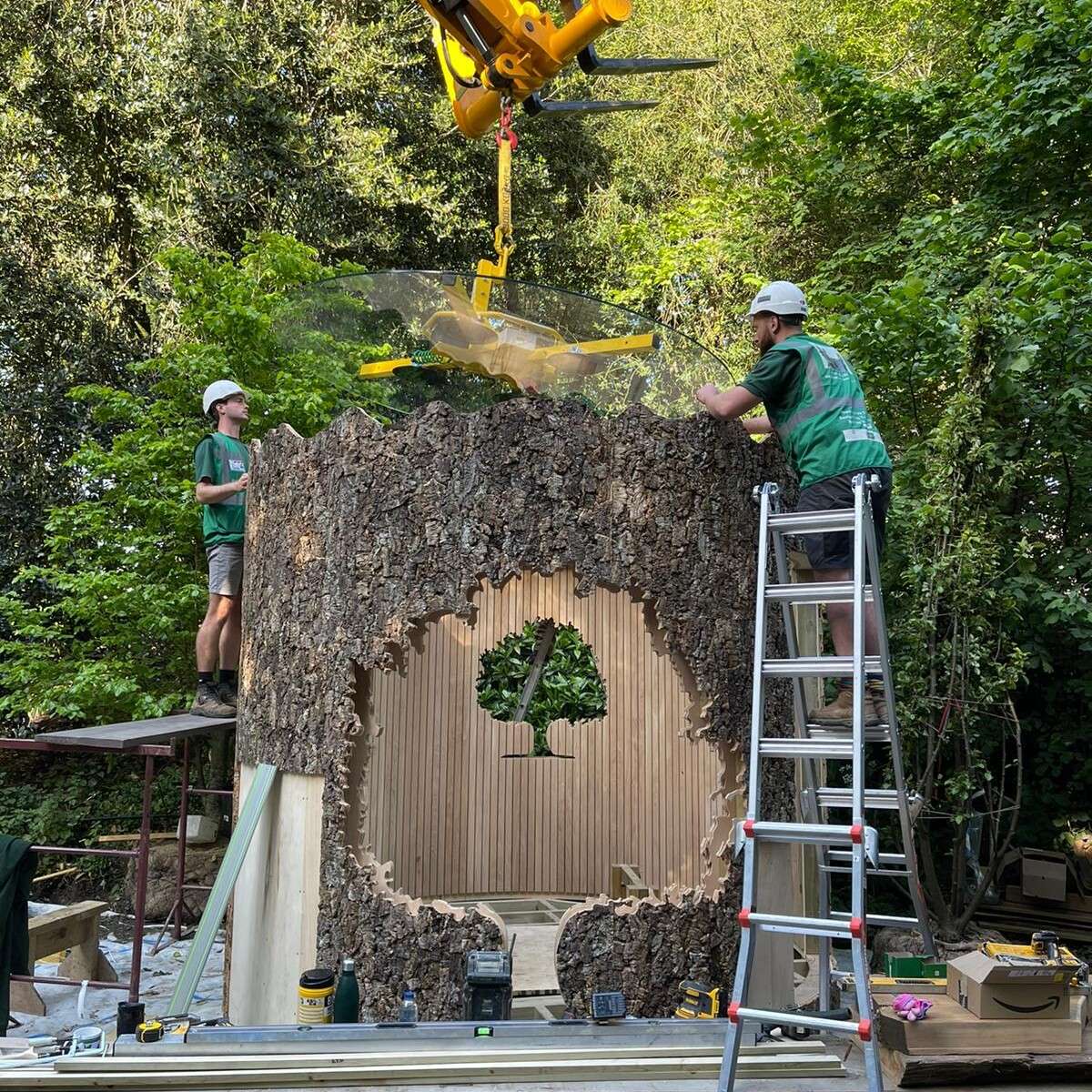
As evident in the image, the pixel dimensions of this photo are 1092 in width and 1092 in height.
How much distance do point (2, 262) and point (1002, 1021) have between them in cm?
1192

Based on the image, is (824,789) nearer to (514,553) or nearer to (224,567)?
(514,553)

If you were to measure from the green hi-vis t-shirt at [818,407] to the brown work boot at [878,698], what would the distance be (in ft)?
2.50

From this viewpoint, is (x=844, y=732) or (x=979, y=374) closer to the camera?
(x=844, y=732)

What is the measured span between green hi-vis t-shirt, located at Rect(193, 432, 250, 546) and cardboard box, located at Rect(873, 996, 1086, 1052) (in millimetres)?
3849

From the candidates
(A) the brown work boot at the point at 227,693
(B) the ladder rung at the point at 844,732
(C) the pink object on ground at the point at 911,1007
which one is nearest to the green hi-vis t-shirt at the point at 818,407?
(B) the ladder rung at the point at 844,732

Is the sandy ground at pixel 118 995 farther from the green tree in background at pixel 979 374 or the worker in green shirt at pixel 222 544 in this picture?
the green tree in background at pixel 979 374

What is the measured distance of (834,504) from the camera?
143 inches

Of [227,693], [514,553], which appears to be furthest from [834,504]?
[227,693]

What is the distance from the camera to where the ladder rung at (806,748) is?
310cm

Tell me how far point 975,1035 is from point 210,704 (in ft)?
13.2

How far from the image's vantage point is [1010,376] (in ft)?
21.4

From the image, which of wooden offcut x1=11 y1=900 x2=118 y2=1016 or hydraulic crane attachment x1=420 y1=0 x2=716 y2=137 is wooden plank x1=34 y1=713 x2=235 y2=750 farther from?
hydraulic crane attachment x1=420 y1=0 x2=716 y2=137

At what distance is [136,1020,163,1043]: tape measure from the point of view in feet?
11.4

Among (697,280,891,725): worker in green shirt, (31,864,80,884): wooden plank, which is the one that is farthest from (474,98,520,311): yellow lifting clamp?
(31,864,80,884): wooden plank
